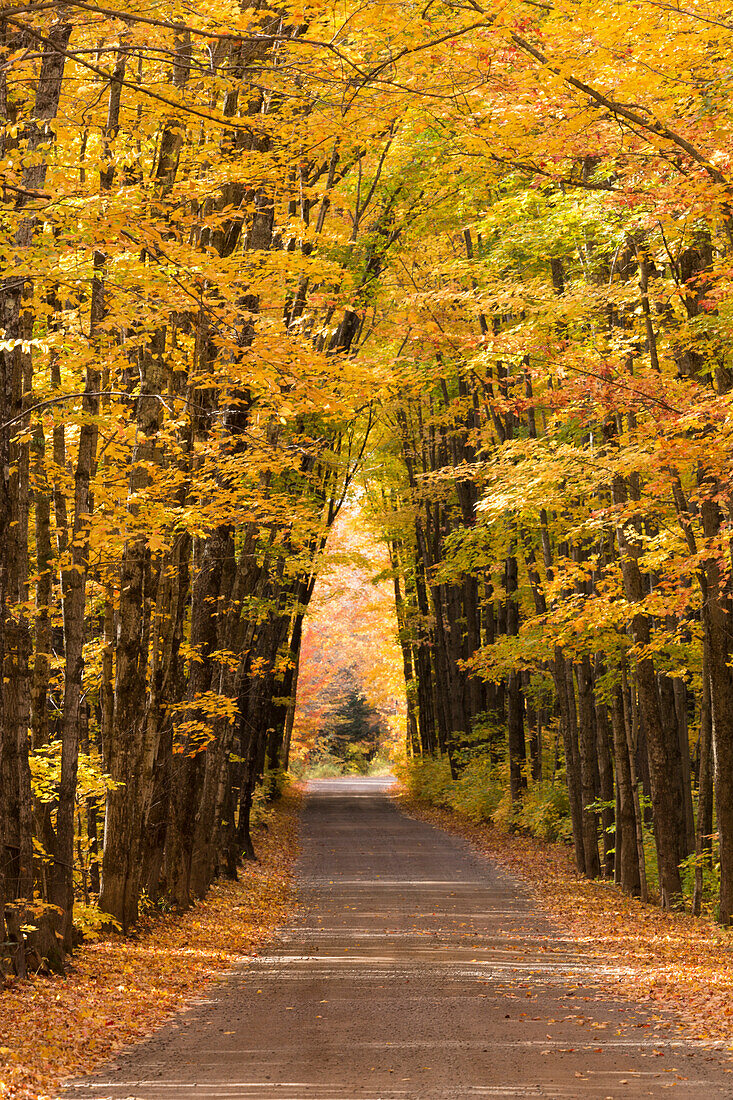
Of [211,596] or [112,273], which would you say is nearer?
[112,273]

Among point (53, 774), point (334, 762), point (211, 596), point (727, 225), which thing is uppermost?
point (727, 225)

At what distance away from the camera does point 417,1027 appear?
7871 mm

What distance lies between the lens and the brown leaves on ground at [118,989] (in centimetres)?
673

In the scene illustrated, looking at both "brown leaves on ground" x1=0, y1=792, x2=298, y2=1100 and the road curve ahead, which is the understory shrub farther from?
"brown leaves on ground" x1=0, y1=792, x2=298, y2=1100

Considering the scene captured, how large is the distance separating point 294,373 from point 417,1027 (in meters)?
5.16

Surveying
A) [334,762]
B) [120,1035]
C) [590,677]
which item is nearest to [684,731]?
[590,677]

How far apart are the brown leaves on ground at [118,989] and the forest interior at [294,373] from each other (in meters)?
0.16

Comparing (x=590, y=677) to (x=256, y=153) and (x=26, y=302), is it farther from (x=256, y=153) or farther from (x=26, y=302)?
(x=26, y=302)

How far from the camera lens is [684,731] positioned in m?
18.8

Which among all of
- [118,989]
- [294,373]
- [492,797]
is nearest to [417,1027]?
[118,989]

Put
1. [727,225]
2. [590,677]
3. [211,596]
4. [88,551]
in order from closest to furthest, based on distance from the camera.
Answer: [88,551] → [727,225] → [211,596] → [590,677]

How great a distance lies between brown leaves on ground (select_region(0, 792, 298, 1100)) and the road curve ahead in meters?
0.31

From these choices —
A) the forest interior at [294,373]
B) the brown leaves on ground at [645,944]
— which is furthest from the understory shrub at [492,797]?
the brown leaves on ground at [645,944]

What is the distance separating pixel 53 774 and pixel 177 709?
219 centimetres
